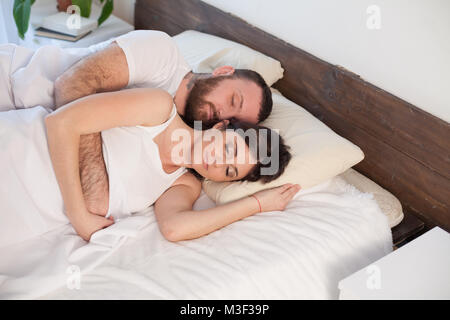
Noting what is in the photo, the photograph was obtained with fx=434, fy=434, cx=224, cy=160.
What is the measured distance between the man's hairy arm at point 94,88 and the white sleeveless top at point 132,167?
3 centimetres

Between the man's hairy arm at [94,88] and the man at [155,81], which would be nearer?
the man's hairy arm at [94,88]

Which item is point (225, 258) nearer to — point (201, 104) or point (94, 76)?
point (201, 104)

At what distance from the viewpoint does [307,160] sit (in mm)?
1436

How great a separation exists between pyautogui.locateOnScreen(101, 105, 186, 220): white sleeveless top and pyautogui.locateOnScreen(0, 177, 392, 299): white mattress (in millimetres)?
64

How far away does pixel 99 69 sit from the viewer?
1.47 m

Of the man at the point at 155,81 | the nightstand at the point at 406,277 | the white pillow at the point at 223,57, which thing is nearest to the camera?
the nightstand at the point at 406,277

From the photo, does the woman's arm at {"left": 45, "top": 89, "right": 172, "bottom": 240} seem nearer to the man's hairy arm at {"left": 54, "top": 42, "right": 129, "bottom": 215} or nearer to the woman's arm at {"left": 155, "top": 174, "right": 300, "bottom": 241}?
the man's hairy arm at {"left": 54, "top": 42, "right": 129, "bottom": 215}

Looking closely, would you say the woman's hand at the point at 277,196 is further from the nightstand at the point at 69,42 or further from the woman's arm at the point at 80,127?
the nightstand at the point at 69,42

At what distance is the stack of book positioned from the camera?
2289 millimetres

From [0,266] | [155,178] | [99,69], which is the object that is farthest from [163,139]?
[0,266]

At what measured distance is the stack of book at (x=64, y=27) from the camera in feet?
7.51

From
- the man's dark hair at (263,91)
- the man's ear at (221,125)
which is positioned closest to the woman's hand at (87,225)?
the man's ear at (221,125)

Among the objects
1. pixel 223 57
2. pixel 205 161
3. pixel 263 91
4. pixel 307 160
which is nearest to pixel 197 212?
pixel 205 161

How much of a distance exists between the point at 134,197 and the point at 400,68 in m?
0.96
